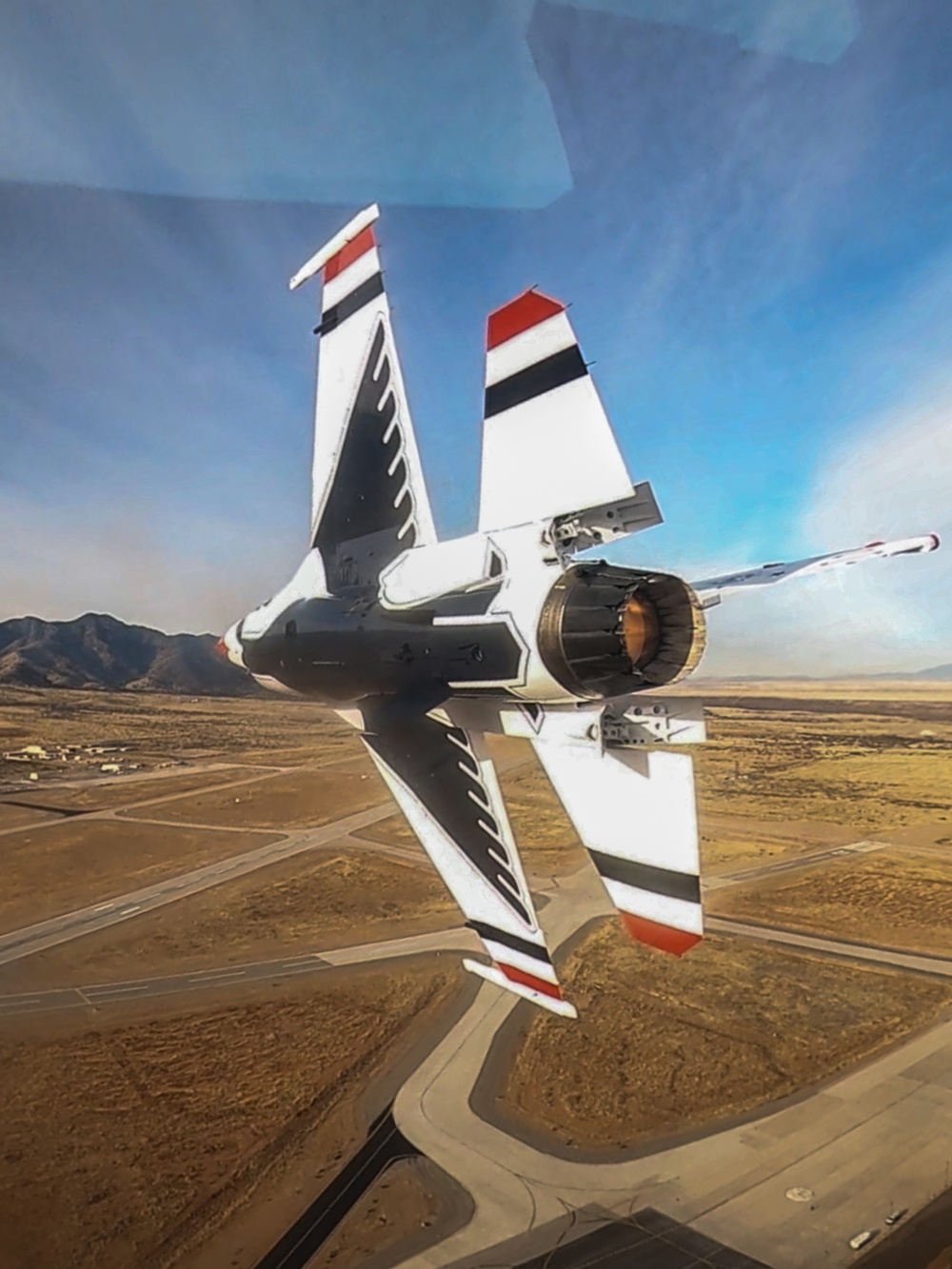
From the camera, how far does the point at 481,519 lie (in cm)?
727

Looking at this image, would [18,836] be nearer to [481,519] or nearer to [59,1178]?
[59,1178]

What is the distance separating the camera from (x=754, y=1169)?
14.9 m

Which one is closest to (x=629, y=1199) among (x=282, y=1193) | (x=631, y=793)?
(x=282, y=1193)

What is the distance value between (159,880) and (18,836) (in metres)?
11.0

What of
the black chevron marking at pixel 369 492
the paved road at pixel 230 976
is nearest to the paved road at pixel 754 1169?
the paved road at pixel 230 976

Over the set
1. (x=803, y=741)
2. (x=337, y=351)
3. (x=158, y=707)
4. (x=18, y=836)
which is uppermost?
(x=337, y=351)

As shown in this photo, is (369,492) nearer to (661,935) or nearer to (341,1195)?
(661,935)

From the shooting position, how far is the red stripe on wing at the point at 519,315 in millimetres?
6754

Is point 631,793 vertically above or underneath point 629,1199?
above

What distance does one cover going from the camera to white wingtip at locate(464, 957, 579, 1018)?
8000 millimetres

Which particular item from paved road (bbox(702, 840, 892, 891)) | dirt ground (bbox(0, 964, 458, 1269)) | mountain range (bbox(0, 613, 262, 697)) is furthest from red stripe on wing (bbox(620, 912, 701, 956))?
mountain range (bbox(0, 613, 262, 697))

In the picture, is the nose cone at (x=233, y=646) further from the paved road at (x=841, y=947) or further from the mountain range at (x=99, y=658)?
the mountain range at (x=99, y=658)

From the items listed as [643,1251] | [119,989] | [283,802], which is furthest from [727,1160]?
[283,802]

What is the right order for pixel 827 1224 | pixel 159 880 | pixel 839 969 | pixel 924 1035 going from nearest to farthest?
pixel 827 1224, pixel 924 1035, pixel 839 969, pixel 159 880
